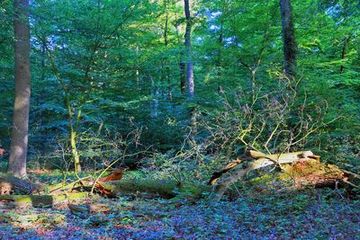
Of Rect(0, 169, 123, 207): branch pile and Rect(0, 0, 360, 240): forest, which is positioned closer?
Rect(0, 0, 360, 240): forest

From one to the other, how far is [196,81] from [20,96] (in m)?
11.4

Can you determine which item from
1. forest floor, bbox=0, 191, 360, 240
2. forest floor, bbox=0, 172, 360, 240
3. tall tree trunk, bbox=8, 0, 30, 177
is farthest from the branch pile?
tall tree trunk, bbox=8, 0, 30, 177

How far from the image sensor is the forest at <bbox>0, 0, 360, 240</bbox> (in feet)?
21.8

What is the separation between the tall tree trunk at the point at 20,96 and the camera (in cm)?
1216

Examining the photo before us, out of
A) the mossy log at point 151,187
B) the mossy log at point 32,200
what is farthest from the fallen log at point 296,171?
the mossy log at point 32,200

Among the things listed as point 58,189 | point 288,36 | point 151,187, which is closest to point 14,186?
point 58,189

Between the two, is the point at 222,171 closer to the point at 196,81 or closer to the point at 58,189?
the point at 58,189

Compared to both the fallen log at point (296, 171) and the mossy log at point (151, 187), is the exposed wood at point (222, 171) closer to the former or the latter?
the fallen log at point (296, 171)

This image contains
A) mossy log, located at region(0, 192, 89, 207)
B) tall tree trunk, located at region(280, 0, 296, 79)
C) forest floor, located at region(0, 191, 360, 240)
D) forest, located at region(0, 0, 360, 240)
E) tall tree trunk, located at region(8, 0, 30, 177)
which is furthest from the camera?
tall tree trunk, located at region(8, 0, 30, 177)

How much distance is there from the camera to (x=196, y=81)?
21.9 meters

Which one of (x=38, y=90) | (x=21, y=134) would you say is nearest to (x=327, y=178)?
(x=21, y=134)

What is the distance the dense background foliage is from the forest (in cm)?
7

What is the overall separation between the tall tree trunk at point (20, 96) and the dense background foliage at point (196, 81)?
53cm

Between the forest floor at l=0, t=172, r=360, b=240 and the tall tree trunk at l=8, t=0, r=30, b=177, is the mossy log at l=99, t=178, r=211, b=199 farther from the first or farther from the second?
the tall tree trunk at l=8, t=0, r=30, b=177
